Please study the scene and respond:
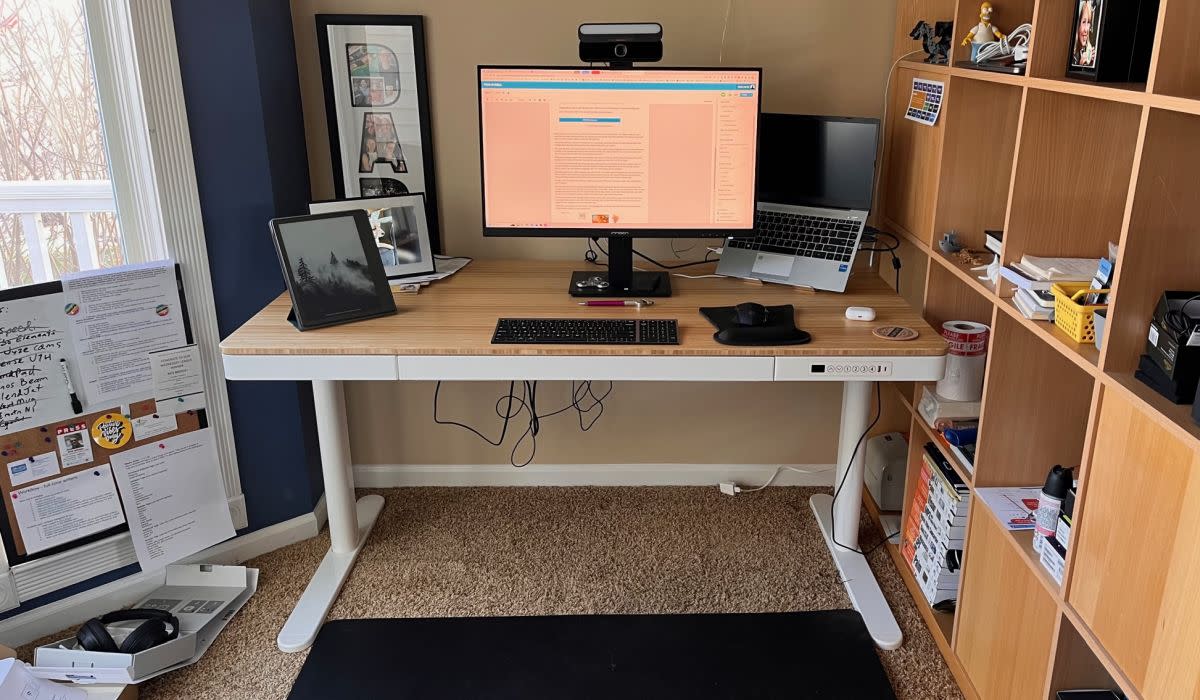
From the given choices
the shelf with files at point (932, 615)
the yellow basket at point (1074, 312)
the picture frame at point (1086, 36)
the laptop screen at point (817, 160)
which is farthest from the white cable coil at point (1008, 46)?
the shelf with files at point (932, 615)

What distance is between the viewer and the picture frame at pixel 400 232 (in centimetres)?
238

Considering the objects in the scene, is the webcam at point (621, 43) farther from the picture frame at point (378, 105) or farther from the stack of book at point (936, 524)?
the stack of book at point (936, 524)

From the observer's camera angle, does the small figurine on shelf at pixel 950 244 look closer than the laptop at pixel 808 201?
Yes

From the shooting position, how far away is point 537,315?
2.18 metres

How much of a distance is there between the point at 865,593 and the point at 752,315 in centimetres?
85

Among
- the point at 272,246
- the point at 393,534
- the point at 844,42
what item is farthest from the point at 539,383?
the point at 844,42

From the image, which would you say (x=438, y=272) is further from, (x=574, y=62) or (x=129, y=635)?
(x=129, y=635)

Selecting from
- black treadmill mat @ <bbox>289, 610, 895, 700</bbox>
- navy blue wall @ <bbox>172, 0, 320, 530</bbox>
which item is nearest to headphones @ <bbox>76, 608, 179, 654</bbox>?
black treadmill mat @ <bbox>289, 610, 895, 700</bbox>

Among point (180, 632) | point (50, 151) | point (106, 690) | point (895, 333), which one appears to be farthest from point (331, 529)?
point (895, 333)

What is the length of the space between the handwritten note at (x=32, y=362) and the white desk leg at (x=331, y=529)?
584mm

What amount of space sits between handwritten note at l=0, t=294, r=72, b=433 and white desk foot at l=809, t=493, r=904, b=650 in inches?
78.8

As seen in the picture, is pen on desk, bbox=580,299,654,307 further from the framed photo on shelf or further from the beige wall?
the framed photo on shelf

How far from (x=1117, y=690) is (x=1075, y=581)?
0.29 m

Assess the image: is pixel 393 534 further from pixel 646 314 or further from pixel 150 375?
pixel 646 314
